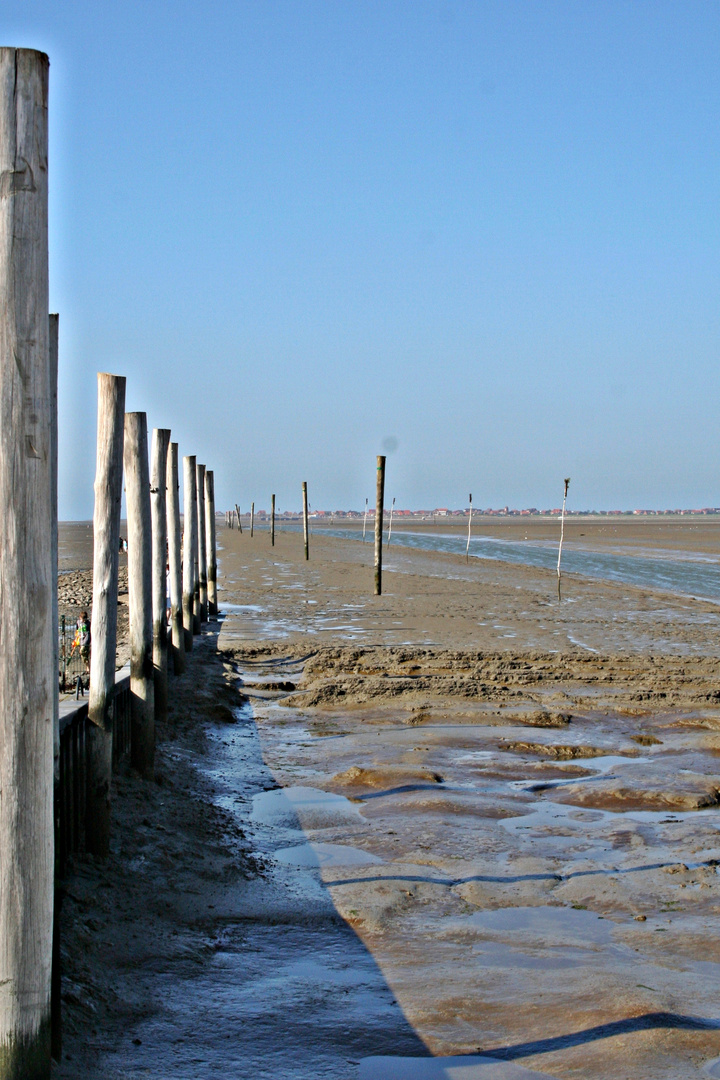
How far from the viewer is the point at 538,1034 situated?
4.43 metres

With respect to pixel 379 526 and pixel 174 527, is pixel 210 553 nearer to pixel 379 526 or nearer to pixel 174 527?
pixel 379 526

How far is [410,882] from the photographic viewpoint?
630cm

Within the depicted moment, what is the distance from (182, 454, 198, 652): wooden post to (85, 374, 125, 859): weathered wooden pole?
7686 millimetres

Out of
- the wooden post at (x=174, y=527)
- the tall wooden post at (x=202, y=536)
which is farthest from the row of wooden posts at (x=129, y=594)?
the tall wooden post at (x=202, y=536)

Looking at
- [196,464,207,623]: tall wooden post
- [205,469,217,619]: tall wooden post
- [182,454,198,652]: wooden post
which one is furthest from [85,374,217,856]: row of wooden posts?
[205,469,217,619]: tall wooden post

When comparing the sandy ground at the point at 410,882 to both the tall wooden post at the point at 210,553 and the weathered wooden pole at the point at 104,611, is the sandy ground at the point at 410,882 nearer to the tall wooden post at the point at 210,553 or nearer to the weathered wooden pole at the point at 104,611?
the weathered wooden pole at the point at 104,611

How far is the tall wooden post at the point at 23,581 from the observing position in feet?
10.9

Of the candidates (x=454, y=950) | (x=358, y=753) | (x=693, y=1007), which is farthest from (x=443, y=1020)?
(x=358, y=753)

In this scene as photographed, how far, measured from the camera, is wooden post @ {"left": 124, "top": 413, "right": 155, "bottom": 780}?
827 cm

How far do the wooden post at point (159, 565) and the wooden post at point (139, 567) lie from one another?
1.15 metres

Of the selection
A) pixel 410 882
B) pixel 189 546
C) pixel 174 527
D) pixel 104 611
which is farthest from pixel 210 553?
pixel 410 882

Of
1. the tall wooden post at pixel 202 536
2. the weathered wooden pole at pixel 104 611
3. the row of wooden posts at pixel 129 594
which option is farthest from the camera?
the tall wooden post at pixel 202 536

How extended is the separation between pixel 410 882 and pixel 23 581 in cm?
389

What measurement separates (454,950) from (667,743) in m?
5.52
